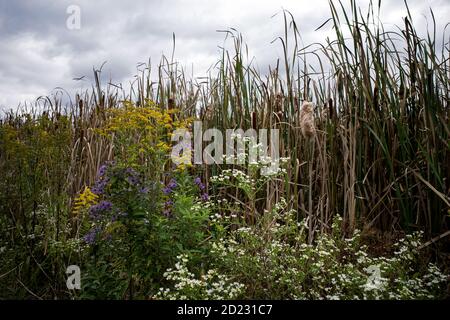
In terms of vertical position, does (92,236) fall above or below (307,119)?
below

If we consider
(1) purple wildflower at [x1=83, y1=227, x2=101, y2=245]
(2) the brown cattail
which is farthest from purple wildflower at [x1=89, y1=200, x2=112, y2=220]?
(2) the brown cattail

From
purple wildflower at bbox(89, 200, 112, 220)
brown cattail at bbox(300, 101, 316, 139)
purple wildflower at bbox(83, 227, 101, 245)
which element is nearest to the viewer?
purple wildflower at bbox(89, 200, 112, 220)

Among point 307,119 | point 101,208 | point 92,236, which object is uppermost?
point 307,119

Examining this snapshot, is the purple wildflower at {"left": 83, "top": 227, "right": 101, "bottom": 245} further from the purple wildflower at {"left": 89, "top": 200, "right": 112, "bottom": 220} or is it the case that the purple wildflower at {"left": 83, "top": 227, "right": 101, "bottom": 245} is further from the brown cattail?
the brown cattail

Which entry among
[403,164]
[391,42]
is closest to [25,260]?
[403,164]

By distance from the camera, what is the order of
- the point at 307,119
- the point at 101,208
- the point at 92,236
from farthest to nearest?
the point at 307,119 < the point at 92,236 < the point at 101,208

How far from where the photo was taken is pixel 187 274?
109 inches

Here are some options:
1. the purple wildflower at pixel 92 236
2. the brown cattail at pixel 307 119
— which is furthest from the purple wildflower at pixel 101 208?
the brown cattail at pixel 307 119

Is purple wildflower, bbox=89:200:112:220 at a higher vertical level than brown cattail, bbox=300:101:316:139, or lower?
lower

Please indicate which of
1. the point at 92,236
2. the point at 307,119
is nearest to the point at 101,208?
the point at 92,236

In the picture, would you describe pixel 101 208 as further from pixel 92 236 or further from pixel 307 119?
pixel 307 119
